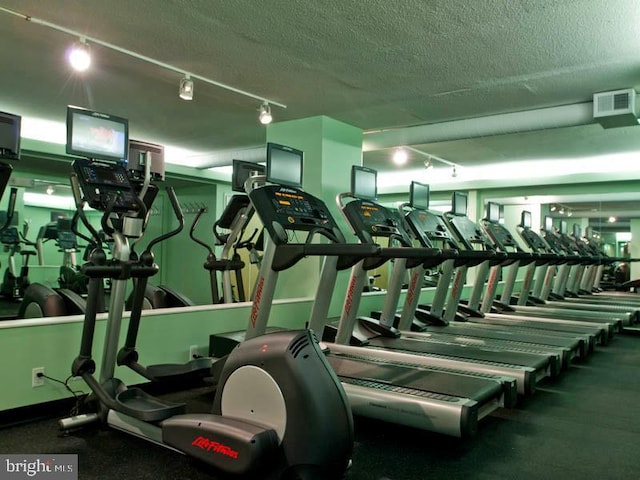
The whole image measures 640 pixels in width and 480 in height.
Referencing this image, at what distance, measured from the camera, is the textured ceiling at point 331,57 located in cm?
322

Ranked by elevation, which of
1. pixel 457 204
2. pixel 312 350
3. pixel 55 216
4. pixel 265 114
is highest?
pixel 265 114

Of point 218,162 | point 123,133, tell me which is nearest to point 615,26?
point 123,133

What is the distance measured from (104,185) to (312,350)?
1.63 meters

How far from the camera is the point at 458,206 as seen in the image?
5688 mm

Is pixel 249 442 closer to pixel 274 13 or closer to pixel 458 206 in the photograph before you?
pixel 274 13

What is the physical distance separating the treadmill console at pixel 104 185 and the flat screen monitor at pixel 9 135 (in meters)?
0.29

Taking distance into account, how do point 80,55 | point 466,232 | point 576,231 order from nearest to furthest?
point 80,55 < point 466,232 < point 576,231

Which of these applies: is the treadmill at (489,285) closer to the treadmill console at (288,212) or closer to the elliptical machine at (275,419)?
the treadmill console at (288,212)

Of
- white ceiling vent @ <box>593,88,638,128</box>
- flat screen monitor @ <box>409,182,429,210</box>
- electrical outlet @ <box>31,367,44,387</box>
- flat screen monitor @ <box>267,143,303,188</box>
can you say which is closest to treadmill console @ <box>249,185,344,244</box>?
flat screen monitor @ <box>267,143,303,188</box>

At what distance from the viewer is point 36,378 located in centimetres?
297

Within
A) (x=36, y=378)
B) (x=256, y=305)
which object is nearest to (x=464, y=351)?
(x=256, y=305)

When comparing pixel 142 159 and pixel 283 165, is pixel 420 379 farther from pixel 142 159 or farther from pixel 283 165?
pixel 142 159

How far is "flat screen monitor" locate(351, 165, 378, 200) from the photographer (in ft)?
13.7

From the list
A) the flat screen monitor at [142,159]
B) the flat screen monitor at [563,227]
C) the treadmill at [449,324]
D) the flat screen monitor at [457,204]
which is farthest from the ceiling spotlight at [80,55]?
the flat screen monitor at [563,227]
